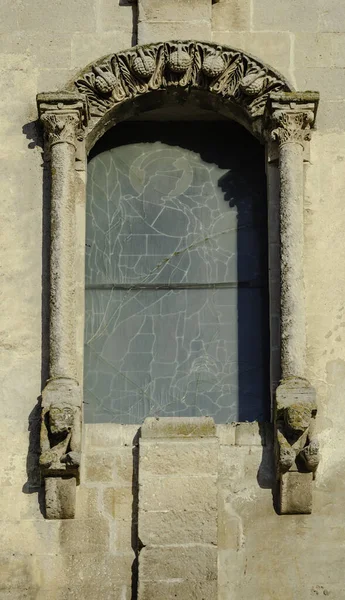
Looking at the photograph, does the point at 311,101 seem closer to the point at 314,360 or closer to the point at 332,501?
the point at 314,360

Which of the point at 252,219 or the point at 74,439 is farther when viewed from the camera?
the point at 252,219

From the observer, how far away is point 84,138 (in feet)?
37.2

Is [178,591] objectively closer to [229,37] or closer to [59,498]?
[59,498]

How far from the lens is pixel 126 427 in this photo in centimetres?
1077

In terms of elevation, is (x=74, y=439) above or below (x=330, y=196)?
below

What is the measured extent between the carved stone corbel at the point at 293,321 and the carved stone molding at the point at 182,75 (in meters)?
0.20

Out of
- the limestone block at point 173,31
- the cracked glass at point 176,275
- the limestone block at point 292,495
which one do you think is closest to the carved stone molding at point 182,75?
the limestone block at point 173,31

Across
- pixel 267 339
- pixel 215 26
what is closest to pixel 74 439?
pixel 267 339

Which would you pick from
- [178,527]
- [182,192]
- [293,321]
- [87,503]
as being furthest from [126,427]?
[182,192]

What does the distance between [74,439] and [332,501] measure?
1.65 m

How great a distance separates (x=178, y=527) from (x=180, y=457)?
1.45ft

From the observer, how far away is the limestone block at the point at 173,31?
11.5 m

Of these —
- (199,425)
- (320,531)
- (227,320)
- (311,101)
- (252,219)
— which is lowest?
(320,531)

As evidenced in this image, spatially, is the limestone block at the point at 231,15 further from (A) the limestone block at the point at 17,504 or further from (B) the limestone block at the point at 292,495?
(A) the limestone block at the point at 17,504
